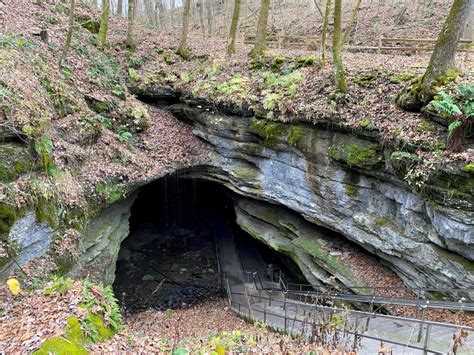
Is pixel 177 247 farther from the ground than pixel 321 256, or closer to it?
closer to it

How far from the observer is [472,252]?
8352 millimetres

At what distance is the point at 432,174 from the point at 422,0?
1011 inches

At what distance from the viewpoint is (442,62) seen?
884 centimetres

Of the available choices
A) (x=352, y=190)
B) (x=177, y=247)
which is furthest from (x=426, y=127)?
(x=177, y=247)

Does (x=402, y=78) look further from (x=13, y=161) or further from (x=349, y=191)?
(x=13, y=161)

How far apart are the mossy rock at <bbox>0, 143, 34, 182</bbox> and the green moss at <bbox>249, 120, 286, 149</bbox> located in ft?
25.4

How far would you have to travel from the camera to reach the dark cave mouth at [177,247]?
52.6ft

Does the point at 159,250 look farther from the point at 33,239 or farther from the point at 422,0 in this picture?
the point at 422,0

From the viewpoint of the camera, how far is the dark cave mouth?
16031mm

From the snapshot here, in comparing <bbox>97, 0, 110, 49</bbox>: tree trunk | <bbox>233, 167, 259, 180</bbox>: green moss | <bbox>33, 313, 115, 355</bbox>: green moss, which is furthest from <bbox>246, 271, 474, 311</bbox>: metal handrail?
<bbox>97, 0, 110, 49</bbox>: tree trunk

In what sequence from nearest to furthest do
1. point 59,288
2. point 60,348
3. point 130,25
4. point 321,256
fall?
point 60,348 → point 59,288 → point 321,256 → point 130,25

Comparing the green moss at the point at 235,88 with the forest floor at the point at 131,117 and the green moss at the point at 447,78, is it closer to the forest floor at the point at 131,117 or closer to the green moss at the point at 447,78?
the forest floor at the point at 131,117

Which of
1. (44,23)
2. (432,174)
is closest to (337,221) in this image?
(432,174)

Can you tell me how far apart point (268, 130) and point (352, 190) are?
3.85 meters
